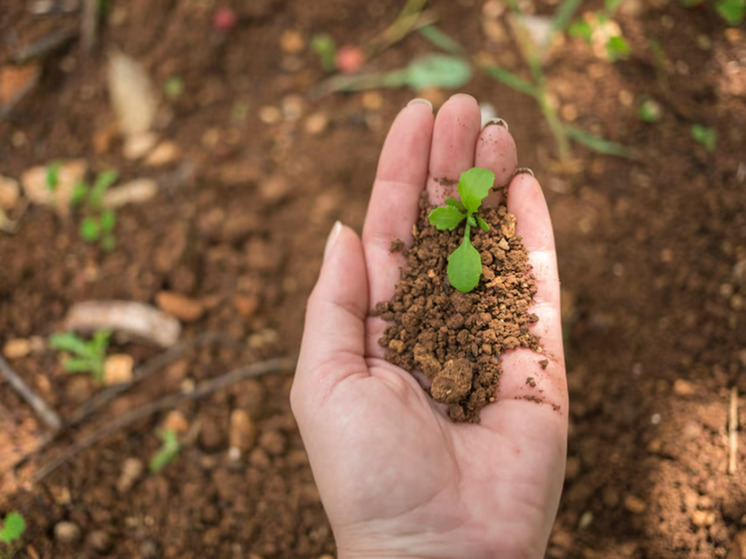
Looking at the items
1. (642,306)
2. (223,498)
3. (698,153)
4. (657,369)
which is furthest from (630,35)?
(223,498)

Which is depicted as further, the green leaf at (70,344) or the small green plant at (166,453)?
the green leaf at (70,344)

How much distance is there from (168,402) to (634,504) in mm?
1890

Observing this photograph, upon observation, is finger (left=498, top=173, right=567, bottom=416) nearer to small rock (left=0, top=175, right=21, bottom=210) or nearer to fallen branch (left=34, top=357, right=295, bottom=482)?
fallen branch (left=34, top=357, right=295, bottom=482)

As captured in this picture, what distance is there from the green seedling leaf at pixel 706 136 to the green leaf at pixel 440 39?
49.4 inches

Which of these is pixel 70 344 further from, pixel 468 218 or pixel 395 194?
pixel 468 218

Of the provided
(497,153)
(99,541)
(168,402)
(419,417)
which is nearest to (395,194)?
(497,153)

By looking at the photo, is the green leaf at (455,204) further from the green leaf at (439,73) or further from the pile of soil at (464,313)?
the green leaf at (439,73)

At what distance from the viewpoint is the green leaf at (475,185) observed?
193cm

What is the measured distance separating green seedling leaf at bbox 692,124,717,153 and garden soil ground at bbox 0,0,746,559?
32 millimetres

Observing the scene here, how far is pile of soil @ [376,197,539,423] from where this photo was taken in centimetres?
191

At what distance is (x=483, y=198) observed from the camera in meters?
2.12

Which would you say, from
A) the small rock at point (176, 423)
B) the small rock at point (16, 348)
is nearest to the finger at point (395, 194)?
the small rock at point (176, 423)

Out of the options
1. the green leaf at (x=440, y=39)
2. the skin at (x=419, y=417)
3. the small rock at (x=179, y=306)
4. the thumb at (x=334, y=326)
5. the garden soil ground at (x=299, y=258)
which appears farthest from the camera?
the green leaf at (x=440, y=39)

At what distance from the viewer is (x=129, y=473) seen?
7.70 feet
